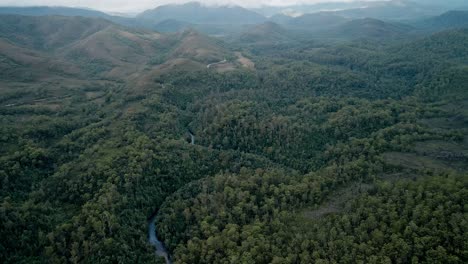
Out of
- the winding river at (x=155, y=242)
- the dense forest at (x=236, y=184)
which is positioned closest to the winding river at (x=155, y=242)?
the winding river at (x=155, y=242)

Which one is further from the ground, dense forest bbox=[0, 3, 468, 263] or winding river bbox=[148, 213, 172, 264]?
dense forest bbox=[0, 3, 468, 263]

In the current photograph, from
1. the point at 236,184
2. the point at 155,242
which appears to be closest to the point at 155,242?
the point at 155,242

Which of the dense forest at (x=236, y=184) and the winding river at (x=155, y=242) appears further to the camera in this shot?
the winding river at (x=155, y=242)

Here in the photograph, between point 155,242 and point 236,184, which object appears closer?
point 155,242

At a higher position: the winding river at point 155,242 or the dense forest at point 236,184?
the dense forest at point 236,184

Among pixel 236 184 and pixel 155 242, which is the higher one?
pixel 236 184

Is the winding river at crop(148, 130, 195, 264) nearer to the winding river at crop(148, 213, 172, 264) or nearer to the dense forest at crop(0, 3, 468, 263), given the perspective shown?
the winding river at crop(148, 213, 172, 264)

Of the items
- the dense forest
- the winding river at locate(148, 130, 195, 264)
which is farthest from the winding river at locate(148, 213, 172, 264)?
the dense forest

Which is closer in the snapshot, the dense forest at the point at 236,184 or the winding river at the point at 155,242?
the dense forest at the point at 236,184

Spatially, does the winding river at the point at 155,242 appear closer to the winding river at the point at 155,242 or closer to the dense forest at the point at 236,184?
the winding river at the point at 155,242

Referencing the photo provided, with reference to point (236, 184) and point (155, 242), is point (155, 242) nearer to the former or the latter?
point (155, 242)

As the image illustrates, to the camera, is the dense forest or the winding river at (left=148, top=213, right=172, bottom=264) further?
the winding river at (left=148, top=213, right=172, bottom=264)

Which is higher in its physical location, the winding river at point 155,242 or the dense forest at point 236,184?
the dense forest at point 236,184
